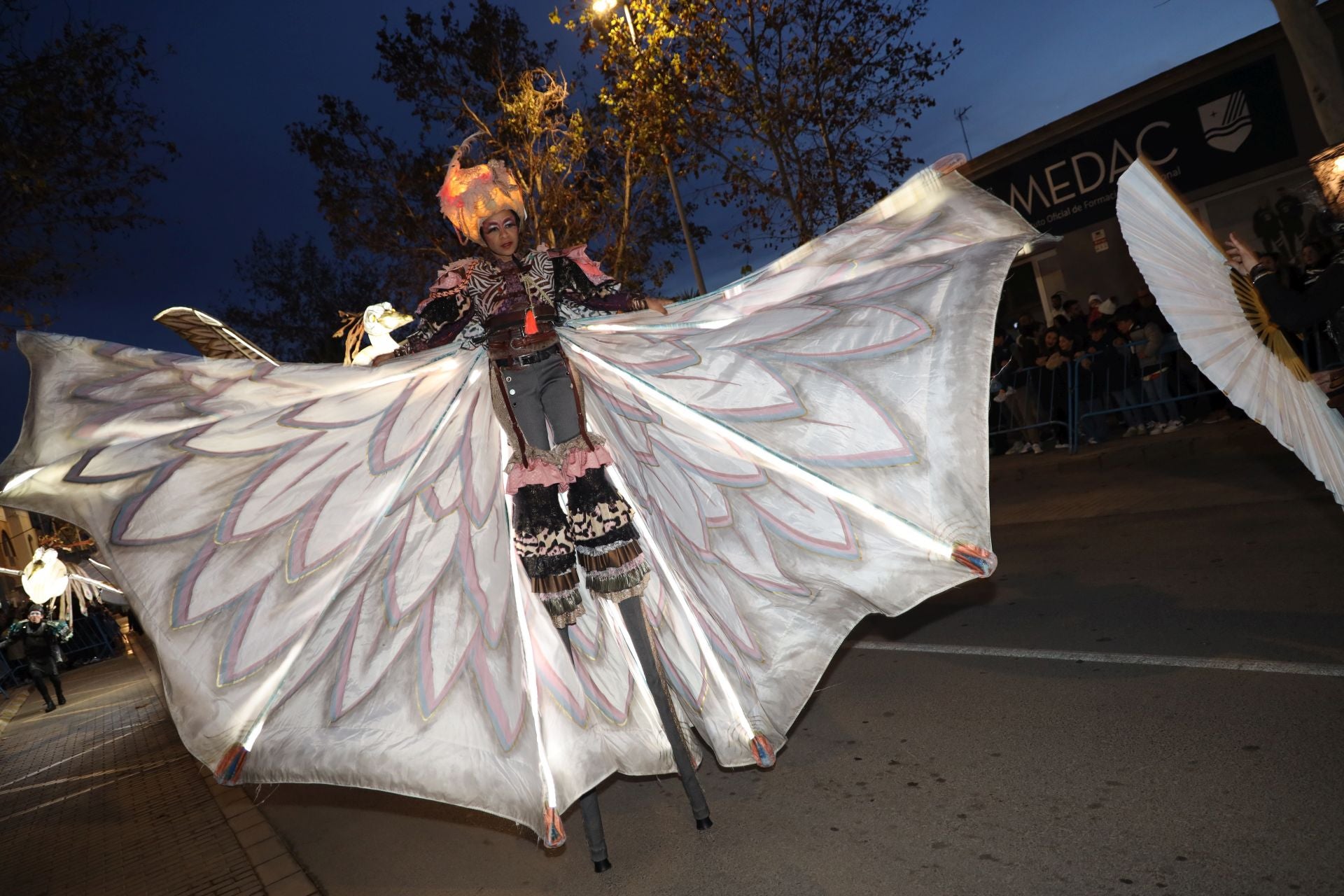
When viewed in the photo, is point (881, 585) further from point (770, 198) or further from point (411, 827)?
point (770, 198)

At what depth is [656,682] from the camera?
3.57 meters

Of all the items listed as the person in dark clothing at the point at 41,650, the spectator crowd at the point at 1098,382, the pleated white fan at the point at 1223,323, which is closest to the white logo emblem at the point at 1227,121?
the spectator crowd at the point at 1098,382

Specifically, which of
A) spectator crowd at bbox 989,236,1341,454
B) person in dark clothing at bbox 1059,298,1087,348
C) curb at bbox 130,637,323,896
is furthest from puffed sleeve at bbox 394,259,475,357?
person in dark clothing at bbox 1059,298,1087,348

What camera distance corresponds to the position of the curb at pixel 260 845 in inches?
170

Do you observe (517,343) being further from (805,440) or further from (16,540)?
(16,540)

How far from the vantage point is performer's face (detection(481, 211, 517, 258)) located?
3.66 metres

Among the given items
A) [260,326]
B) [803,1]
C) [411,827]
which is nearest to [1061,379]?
[803,1]

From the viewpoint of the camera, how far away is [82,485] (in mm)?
3219

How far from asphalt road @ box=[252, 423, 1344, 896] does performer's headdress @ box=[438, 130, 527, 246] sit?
2610mm

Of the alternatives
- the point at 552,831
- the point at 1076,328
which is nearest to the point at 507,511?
the point at 552,831

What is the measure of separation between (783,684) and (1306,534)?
14.1 ft

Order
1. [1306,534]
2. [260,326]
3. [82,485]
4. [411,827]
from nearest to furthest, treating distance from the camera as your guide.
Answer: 1. [82,485]
2. [411,827]
3. [1306,534]
4. [260,326]

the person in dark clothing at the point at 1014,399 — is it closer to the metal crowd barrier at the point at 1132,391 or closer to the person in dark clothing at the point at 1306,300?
the metal crowd barrier at the point at 1132,391

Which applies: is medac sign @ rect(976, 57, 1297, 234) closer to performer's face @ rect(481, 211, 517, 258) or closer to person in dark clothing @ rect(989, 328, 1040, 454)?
person in dark clothing @ rect(989, 328, 1040, 454)
